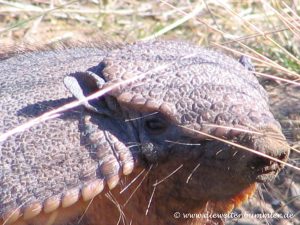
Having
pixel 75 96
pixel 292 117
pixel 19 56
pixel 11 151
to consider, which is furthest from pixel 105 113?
pixel 292 117

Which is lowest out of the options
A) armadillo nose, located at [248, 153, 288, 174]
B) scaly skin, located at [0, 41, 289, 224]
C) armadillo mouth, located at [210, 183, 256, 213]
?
armadillo mouth, located at [210, 183, 256, 213]

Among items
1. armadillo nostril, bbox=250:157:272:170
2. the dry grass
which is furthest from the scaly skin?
the dry grass

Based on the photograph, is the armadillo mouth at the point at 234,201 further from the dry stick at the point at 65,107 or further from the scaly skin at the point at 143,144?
the dry stick at the point at 65,107

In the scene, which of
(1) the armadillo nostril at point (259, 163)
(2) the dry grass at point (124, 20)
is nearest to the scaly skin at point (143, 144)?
(1) the armadillo nostril at point (259, 163)

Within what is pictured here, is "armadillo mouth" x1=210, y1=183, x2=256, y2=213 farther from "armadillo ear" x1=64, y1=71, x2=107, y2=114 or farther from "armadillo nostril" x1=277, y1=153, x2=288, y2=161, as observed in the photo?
"armadillo ear" x1=64, y1=71, x2=107, y2=114

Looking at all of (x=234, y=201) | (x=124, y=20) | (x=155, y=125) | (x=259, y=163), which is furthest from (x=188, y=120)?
(x=124, y=20)

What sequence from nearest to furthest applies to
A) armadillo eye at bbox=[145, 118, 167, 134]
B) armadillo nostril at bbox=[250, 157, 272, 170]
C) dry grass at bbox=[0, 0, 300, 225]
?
armadillo nostril at bbox=[250, 157, 272, 170], armadillo eye at bbox=[145, 118, 167, 134], dry grass at bbox=[0, 0, 300, 225]

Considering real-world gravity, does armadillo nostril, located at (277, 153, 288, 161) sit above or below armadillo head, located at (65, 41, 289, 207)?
below

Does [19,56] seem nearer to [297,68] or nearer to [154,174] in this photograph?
[154,174]
